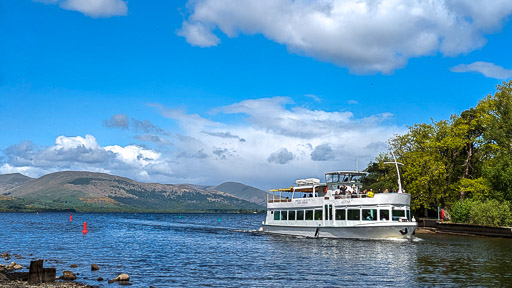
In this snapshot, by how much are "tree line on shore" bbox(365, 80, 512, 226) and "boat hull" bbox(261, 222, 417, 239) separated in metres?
19.9

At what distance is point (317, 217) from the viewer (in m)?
59.0

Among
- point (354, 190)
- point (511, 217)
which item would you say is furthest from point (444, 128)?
point (354, 190)

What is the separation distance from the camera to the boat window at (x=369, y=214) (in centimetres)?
5272

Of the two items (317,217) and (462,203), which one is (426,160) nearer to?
(462,203)

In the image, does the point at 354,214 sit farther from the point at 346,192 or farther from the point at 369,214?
Answer: the point at 346,192

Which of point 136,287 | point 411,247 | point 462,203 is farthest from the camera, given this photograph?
point 462,203

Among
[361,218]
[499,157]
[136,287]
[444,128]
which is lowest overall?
[136,287]

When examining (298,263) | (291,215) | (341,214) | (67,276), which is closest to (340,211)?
(341,214)

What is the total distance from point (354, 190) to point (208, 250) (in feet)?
A: 62.6

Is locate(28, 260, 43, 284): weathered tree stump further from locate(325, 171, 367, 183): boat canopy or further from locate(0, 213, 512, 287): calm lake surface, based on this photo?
locate(325, 171, 367, 183): boat canopy

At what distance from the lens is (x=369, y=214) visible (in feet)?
174

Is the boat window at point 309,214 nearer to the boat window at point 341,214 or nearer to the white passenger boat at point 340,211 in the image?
the white passenger boat at point 340,211

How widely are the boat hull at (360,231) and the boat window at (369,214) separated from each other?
1.14m

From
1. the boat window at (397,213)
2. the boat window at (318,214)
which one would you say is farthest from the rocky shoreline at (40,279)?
the boat window at (318,214)
